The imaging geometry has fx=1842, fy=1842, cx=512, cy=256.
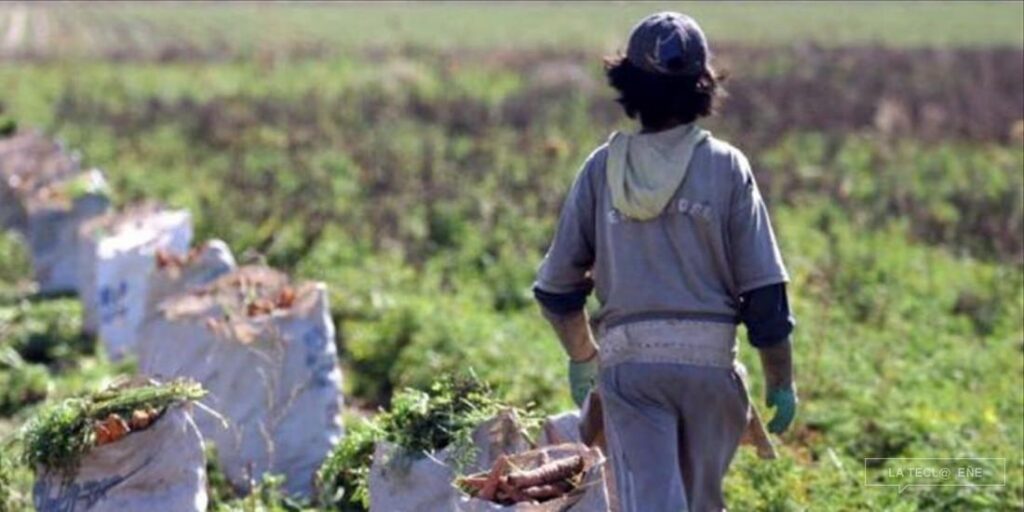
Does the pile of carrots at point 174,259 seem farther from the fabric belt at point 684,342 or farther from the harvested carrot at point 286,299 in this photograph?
the fabric belt at point 684,342

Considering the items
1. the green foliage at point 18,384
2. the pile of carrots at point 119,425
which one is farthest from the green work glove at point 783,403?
the green foliage at point 18,384

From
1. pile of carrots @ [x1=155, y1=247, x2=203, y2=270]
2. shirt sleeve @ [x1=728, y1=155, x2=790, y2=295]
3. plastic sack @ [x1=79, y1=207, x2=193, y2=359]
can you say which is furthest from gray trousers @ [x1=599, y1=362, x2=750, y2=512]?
plastic sack @ [x1=79, y1=207, x2=193, y2=359]

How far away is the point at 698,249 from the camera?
4.56 meters

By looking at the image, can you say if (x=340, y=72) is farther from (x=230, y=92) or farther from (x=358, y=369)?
(x=358, y=369)

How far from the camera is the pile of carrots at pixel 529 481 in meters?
4.46

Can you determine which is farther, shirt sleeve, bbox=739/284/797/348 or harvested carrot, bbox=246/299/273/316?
harvested carrot, bbox=246/299/273/316

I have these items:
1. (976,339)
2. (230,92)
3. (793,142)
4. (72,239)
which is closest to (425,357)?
(976,339)

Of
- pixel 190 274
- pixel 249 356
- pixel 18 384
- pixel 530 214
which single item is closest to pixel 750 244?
pixel 249 356

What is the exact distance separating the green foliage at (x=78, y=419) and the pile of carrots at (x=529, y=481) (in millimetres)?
1160

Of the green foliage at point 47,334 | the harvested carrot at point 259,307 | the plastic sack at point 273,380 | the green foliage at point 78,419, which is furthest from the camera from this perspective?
the green foliage at point 47,334

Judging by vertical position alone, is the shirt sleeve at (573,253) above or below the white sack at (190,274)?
above

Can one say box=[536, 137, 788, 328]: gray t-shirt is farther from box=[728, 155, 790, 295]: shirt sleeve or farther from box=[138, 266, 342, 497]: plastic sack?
box=[138, 266, 342, 497]: plastic sack

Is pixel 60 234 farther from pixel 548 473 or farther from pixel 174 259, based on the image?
pixel 548 473

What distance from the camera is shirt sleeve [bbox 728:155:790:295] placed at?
454cm
